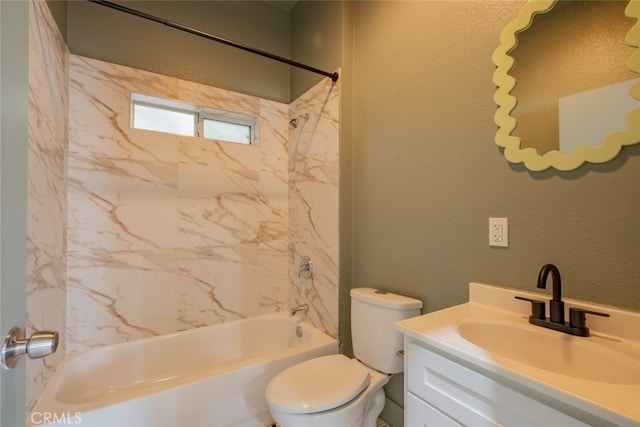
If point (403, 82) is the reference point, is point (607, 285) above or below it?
below

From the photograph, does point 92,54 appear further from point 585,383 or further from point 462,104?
point 585,383

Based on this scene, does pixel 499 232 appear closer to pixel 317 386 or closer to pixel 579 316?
pixel 579 316

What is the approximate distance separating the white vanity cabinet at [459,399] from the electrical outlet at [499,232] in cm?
54

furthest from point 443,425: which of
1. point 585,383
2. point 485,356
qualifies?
point 585,383

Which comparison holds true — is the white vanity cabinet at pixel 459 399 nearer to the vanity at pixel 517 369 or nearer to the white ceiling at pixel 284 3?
the vanity at pixel 517 369

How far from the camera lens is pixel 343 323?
1787mm

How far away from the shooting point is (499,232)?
1.07m

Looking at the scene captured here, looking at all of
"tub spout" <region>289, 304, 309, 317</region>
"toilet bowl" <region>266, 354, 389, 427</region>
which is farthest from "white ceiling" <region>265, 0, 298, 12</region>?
"toilet bowl" <region>266, 354, 389, 427</region>

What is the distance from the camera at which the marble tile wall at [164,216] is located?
170 cm

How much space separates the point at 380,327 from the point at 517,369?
2.58ft

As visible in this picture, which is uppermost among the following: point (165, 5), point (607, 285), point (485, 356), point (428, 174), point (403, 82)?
point (165, 5)

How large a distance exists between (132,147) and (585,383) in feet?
7.69

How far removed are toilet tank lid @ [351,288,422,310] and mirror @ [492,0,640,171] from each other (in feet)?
2.51

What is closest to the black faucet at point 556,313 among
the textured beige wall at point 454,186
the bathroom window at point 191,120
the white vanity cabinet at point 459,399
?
the textured beige wall at point 454,186
